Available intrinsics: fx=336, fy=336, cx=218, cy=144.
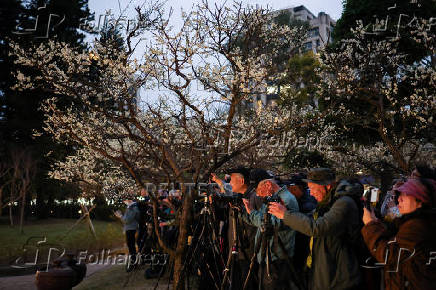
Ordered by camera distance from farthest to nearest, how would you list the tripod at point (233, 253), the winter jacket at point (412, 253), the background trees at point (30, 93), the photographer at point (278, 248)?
the background trees at point (30, 93), the tripod at point (233, 253), the photographer at point (278, 248), the winter jacket at point (412, 253)

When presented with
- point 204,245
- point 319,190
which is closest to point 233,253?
point 319,190

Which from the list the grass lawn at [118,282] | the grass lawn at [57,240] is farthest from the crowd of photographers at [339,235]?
the grass lawn at [57,240]

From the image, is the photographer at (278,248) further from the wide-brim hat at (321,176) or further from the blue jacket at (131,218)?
the blue jacket at (131,218)

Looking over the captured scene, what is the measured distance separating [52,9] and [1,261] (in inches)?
766

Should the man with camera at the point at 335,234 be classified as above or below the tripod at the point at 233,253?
above

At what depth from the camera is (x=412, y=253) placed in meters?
2.38

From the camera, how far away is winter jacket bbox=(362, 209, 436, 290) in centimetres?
235

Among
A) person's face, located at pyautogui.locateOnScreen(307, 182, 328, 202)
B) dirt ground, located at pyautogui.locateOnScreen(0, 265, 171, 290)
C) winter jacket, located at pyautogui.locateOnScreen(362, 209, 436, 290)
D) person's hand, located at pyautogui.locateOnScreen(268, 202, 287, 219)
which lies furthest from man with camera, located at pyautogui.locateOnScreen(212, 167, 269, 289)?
dirt ground, located at pyautogui.locateOnScreen(0, 265, 171, 290)

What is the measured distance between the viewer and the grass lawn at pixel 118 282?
711cm

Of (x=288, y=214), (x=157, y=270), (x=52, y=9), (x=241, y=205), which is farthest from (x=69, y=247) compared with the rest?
(x=52, y=9)

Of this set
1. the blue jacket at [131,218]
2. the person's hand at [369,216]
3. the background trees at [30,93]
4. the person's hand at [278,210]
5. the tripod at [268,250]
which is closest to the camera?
the person's hand at [369,216]

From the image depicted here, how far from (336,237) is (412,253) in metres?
0.65

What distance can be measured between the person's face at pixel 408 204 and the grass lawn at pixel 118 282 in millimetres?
5541

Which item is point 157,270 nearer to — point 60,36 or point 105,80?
point 105,80
